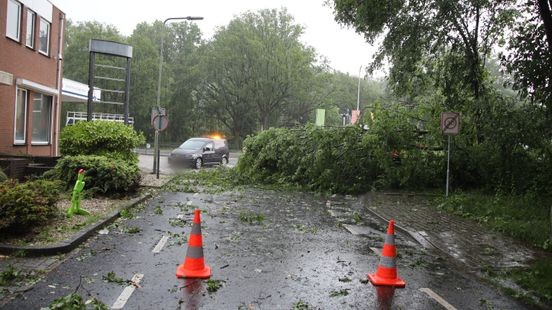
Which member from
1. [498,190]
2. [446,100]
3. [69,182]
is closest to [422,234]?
[498,190]

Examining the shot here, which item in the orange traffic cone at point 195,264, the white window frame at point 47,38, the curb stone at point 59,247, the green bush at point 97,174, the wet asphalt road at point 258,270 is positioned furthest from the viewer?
the white window frame at point 47,38

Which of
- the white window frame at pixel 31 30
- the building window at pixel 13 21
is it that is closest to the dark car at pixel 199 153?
the white window frame at pixel 31 30

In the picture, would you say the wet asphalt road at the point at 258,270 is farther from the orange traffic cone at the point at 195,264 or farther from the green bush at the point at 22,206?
the green bush at the point at 22,206

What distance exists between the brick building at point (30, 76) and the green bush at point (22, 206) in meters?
8.36

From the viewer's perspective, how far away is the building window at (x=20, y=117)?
17.8 metres

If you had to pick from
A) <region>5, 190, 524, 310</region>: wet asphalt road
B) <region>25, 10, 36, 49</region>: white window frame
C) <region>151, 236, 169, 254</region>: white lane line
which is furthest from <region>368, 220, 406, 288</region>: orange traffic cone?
<region>25, 10, 36, 49</region>: white window frame

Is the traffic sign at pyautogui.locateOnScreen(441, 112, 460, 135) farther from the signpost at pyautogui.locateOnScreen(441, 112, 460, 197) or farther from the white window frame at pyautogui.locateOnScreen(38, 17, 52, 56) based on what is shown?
the white window frame at pyautogui.locateOnScreen(38, 17, 52, 56)

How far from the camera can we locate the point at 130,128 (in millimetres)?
16828

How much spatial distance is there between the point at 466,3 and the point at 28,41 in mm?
14772

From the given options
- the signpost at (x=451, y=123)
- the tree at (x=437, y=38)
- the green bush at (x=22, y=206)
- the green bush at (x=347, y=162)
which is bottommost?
the green bush at (x=22, y=206)

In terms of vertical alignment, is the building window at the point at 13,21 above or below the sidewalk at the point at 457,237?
above

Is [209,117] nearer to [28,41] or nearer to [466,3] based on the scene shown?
[28,41]

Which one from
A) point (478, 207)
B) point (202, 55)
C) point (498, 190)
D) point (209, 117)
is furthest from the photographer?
point (209, 117)

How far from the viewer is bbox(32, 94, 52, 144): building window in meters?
19.7
